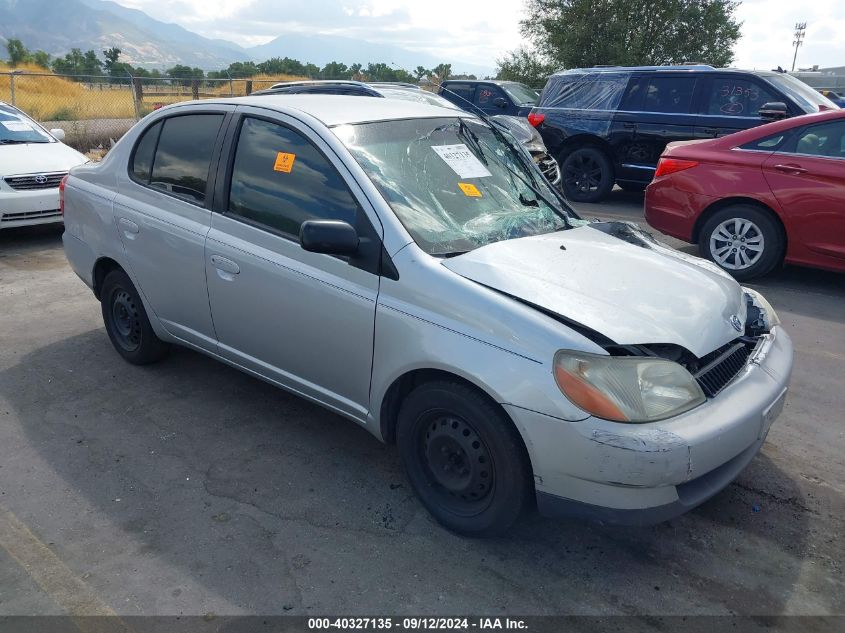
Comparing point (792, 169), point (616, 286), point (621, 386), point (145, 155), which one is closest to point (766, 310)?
point (616, 286)

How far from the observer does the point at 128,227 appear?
14.4 feet

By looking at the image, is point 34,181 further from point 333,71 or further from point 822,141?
point 333,71

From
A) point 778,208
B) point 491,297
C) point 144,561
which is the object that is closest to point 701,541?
point 491,297

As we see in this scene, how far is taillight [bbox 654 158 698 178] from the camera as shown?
703 centimetres

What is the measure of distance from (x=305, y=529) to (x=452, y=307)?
120 cm

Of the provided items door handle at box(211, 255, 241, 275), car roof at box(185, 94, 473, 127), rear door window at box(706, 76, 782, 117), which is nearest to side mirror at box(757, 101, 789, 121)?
rear door window at box(706, 76, 782, 117)

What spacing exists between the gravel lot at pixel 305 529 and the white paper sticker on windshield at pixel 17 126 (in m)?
5.98

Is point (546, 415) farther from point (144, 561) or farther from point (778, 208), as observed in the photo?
point (778, 208)

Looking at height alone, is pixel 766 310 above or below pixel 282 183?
below

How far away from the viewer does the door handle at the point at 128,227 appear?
4.33 metres

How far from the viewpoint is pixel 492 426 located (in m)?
2.74

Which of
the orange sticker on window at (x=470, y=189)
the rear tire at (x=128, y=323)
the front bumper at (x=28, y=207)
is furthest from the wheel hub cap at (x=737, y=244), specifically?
the front bumper at (x=28, y=207)

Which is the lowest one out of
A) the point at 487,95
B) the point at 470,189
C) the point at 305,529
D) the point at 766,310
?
the point at 305,529

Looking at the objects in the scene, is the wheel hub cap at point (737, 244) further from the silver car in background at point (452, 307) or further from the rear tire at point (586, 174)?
the rear tire at point (586, 174)
